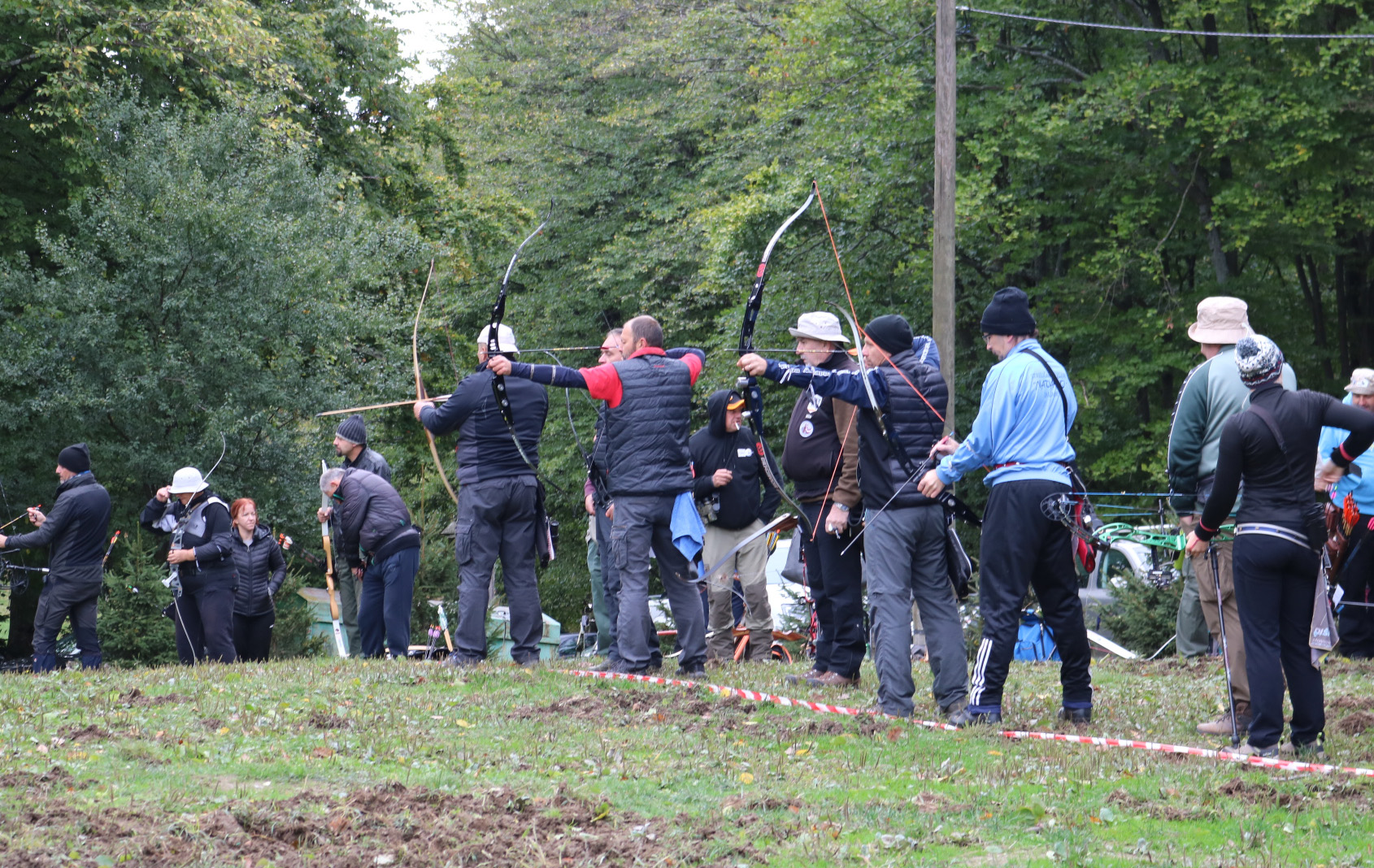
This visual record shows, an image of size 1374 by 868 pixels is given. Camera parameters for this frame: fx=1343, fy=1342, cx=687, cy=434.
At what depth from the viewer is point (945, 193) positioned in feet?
50.5

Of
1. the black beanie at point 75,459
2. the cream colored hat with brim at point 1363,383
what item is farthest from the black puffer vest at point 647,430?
the black beanie at point 75,459

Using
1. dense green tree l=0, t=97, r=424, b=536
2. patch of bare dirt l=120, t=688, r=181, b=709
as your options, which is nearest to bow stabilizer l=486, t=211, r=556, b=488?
patch of bare dirt l=120, t=688, r=181, b=709

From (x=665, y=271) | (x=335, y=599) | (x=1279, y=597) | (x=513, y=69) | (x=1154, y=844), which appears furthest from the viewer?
(x=513, y=69)

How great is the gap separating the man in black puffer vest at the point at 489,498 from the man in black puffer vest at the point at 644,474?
925 millimetres

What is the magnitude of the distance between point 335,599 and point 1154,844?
30.6ft

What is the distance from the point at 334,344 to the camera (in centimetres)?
1891

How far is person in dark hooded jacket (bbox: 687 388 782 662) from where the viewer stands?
421 inches

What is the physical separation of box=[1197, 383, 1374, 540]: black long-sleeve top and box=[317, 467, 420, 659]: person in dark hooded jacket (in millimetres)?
6213

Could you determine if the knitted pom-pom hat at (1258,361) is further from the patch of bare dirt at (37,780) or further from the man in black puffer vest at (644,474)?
the patch of bare dirt at (37,780)

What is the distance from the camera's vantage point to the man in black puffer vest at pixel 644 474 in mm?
8281

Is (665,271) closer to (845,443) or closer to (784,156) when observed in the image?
(784,156)

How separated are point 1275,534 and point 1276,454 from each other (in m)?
0.35

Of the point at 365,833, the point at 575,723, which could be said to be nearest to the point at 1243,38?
the point at 575,723

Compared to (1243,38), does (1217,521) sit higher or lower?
lower
